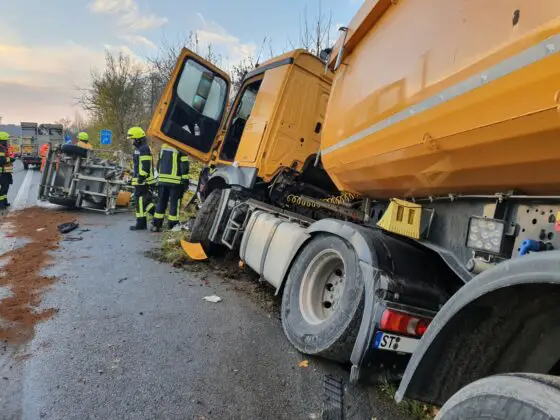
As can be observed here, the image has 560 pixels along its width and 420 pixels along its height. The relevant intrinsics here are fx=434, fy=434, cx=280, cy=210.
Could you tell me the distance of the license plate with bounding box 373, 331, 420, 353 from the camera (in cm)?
243

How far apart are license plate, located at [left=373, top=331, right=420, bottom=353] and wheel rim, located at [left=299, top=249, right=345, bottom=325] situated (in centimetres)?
86

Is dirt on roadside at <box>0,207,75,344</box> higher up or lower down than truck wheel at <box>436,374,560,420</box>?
lower down

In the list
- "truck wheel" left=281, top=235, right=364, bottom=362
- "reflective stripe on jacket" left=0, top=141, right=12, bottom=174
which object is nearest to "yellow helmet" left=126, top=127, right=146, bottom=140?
"reflective stripe on jacket" left=0, top=141, right=12, bottom=174

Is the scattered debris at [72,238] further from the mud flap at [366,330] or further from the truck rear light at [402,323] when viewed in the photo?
the truck rear light at [402,323]

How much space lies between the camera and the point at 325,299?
342 cm

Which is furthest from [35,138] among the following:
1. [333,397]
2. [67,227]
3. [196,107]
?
[333,397]

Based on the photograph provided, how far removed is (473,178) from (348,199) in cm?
200

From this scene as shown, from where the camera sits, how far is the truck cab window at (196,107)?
621 centimetres

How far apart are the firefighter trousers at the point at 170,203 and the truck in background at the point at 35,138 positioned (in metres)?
20.1

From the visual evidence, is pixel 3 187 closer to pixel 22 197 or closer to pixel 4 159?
pixel 4 159

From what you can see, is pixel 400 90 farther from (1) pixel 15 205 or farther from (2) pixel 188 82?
(1) pixel 15 205

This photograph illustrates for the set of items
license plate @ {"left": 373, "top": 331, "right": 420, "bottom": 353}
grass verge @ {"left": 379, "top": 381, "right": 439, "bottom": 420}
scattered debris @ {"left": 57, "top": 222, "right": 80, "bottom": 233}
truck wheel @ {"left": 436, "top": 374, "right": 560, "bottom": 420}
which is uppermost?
truck wheel @ {"left": 436, "top": 374, "right": 560, "bottom": 420}

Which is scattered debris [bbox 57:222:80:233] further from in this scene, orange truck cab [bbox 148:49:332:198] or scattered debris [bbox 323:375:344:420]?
scattered debris [bbox 323:375:344:420]

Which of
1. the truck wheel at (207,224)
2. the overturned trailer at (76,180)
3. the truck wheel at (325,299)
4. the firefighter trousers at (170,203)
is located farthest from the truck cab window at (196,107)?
the overturned trailer at (76,180)
